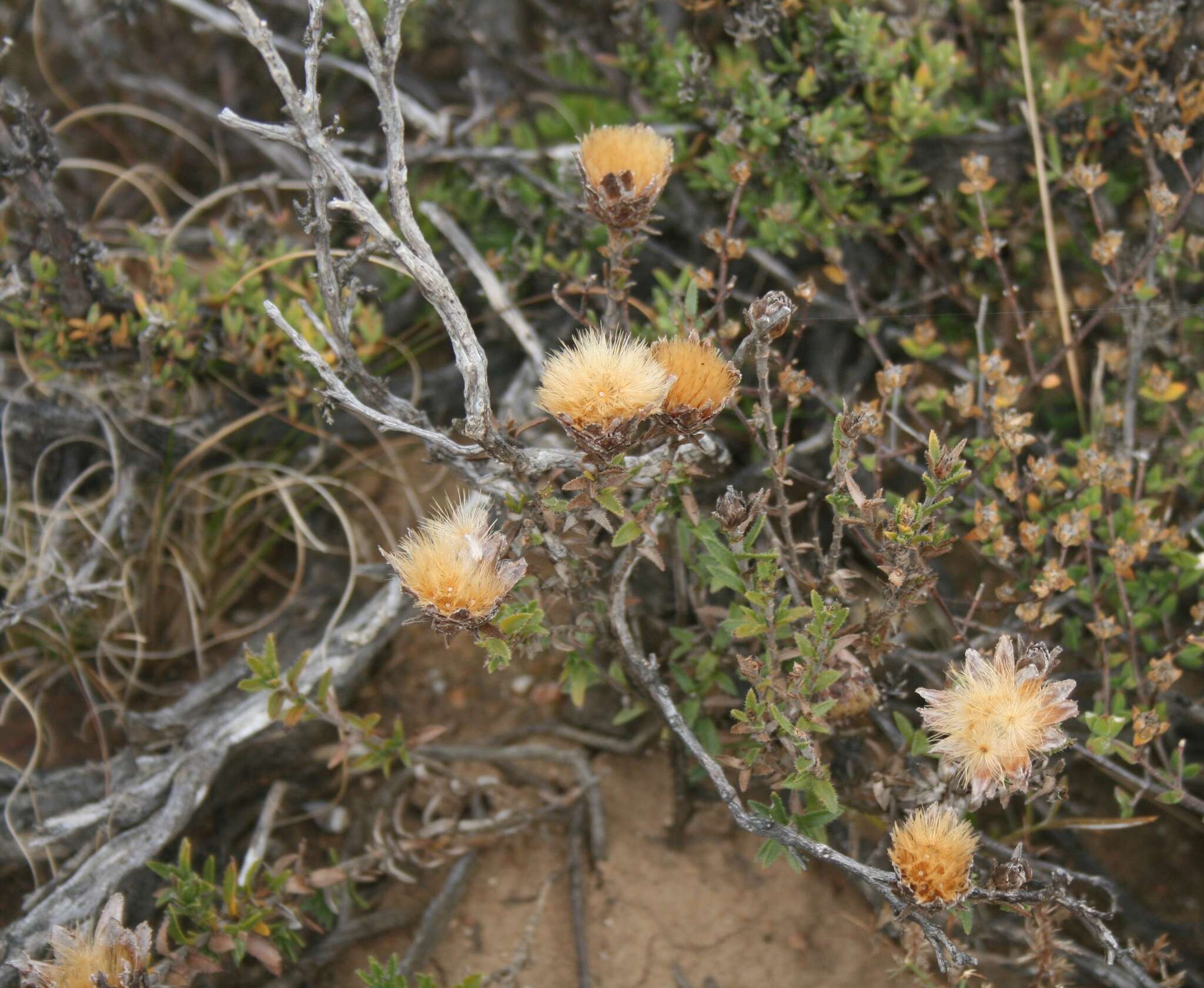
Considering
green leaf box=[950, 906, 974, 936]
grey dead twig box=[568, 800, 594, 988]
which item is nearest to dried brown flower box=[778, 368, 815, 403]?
green leaf box=[950, 906, 974, 936]

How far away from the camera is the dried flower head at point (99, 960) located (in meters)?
1.63

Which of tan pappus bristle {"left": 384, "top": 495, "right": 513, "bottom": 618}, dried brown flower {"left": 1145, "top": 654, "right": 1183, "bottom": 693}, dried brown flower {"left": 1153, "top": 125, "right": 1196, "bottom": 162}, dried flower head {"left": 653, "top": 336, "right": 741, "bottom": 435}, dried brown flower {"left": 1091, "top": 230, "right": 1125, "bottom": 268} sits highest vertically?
dried brown flower {"left": 1153, "top": 125, "right": 1196, "bottom": 162}

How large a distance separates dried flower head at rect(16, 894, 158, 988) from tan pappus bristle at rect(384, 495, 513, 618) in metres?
0.78

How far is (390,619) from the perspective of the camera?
238cm

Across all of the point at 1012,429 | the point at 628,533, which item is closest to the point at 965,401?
the point at 1012,429

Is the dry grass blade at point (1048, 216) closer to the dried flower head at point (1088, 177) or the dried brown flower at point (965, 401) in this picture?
the dried flower head at point (1088, 177)

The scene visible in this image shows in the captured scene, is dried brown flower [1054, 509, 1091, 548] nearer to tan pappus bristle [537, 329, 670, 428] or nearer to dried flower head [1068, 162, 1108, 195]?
dried flower head [1068, 162, 1108, 195]

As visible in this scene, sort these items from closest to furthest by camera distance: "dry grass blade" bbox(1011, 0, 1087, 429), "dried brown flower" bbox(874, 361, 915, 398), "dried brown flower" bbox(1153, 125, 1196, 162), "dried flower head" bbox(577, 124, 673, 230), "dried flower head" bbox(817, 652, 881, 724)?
"dried flower head" bbox(577, 124, 673, 230)
"dried flower head" bbox(817, 652, 881, 724)
"dried brown flower" bbox(874, 361, 915, 398)
"dried brown flower" bbox(1153, 125, 1196, 162)
"dry grass blade" bbox(1011, 0, 1087, 429)

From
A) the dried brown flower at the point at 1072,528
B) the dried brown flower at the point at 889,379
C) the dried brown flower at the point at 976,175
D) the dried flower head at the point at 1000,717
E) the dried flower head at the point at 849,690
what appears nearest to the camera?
the dried flower head at the point at 1000,717

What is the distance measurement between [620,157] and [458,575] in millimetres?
726

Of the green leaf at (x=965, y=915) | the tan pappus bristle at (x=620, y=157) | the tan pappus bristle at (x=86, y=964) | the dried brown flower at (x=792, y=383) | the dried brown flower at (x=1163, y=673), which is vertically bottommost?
the tan pappus bristle at (x=86, y=964)

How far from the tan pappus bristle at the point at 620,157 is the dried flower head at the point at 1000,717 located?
906mm

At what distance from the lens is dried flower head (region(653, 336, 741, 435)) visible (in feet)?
5.04

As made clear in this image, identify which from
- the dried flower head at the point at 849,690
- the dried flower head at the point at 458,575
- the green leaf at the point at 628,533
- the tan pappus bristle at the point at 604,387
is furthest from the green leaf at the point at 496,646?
the dried flower head at the point at 849,690
